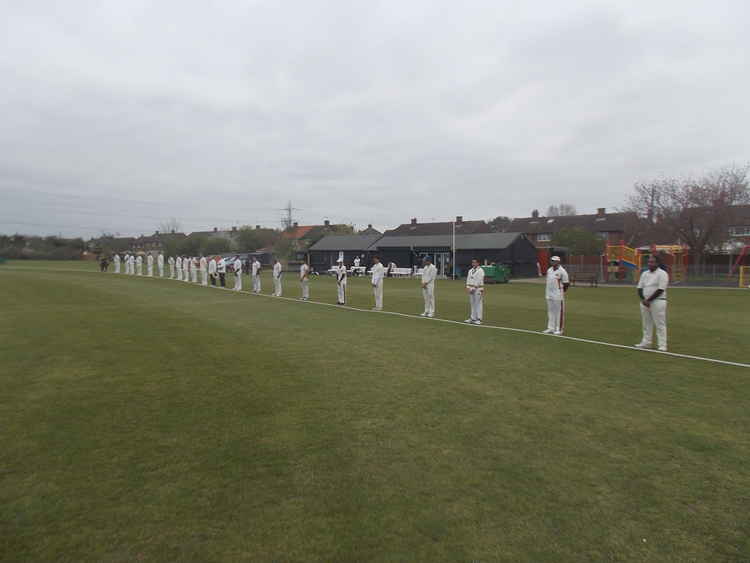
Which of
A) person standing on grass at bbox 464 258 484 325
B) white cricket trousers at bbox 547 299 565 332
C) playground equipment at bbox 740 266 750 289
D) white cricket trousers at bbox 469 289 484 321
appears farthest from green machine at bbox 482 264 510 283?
white cricket trousers at bbox 547 299 565 332

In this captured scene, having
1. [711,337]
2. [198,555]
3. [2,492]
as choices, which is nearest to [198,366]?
[2,492]

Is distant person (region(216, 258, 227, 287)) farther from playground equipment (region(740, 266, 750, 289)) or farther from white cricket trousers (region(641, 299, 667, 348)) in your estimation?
playground equipment (region(740, 266, 750, 289))

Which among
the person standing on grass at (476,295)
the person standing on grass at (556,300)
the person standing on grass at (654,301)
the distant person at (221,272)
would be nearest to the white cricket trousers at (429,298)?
the person standing on grass at (476,295)

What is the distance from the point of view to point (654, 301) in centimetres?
1061

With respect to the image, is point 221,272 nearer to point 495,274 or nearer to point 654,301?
point 495,274

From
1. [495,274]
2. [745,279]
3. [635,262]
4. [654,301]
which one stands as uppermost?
[635,262]

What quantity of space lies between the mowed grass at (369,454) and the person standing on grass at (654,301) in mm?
997

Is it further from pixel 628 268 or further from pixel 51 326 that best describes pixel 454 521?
pixel 628 268

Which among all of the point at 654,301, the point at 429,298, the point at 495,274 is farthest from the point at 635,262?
the point at 654,301

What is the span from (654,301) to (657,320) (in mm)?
416

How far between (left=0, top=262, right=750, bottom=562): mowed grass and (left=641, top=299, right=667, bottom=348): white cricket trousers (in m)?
0.88

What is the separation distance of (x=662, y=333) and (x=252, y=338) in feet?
29.6

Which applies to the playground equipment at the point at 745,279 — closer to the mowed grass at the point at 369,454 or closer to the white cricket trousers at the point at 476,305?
the white cricket trousers at the point at 476,305

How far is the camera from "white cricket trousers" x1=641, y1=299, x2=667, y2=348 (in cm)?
1033
